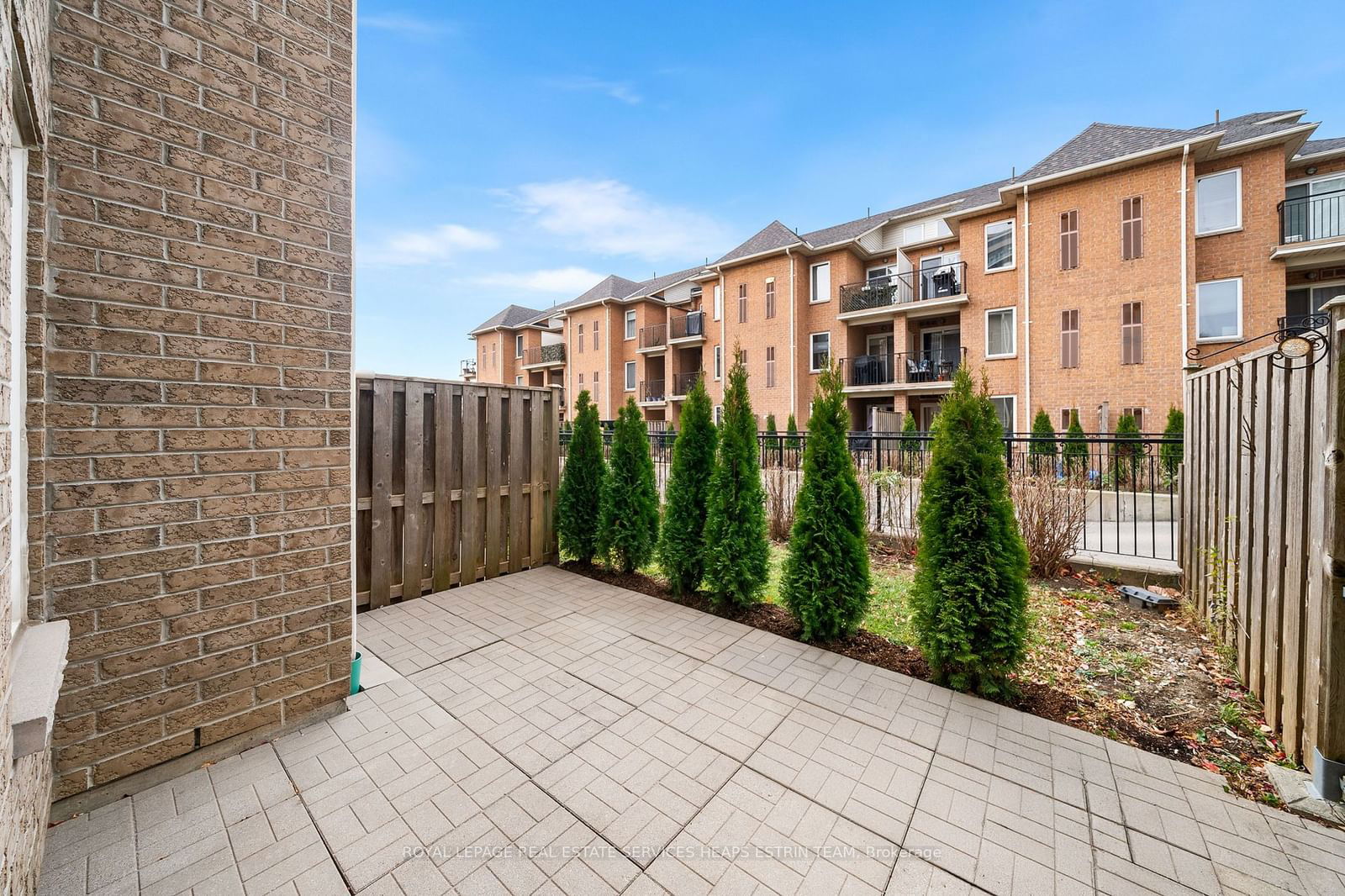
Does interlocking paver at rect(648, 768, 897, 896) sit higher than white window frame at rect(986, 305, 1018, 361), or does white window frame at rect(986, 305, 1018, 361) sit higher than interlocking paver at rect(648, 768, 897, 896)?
white window frame at rect(986, 305, 1018, 361)

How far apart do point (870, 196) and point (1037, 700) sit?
79.5 feet

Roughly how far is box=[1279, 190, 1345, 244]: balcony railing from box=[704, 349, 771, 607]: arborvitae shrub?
1717 cm

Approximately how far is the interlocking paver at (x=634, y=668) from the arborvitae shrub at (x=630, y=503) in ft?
4.82

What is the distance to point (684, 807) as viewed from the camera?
6.74ft

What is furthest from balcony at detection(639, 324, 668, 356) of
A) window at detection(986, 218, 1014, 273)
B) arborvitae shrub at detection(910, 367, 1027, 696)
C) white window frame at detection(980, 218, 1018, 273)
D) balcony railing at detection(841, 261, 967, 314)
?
arborvitae shrub at detection(910, 367, 1027, 696)

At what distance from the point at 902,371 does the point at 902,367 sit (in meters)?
0.12

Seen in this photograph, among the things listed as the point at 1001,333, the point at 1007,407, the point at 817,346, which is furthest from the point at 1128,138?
the point at 817,346

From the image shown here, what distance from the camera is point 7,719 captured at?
1092 mm

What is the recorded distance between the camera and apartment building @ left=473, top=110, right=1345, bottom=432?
12.7 metres

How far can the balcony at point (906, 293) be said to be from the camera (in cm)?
1664

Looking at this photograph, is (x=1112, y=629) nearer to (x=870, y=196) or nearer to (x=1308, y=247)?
(x=1308, y=247)

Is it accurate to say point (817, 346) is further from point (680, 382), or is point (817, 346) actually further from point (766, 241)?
point (680, 382)

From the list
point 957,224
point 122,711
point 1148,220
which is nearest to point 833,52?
point 957,224

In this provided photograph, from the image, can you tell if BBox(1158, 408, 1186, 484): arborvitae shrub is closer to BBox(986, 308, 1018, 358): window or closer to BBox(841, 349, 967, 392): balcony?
BBox(986, 308, 1018, 358): window
